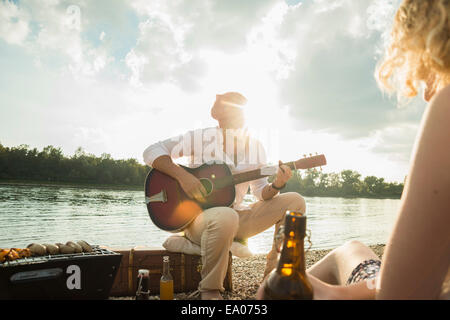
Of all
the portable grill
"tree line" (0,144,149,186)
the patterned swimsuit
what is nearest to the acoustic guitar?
the portable grill

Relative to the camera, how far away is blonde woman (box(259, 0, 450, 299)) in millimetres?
656

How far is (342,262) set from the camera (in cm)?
119

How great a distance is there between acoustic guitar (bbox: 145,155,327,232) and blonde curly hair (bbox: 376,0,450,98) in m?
2.51

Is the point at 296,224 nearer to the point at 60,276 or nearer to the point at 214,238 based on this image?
the point at 214,238

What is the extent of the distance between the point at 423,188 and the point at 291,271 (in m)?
0.37

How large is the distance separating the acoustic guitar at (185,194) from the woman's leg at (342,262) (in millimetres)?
2101

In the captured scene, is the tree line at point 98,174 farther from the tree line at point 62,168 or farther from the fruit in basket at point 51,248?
the fruit in basket at point 51,248

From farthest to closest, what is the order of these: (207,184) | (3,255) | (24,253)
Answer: (207,184) → (24,253) → (3,255)

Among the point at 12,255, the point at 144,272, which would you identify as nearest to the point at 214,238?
the point at 144,272

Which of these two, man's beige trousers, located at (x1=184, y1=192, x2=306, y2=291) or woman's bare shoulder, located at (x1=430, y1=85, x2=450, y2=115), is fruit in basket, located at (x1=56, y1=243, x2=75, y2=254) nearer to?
man's beige trousers, located at (x1=184, y1=192, x2=306, y2=291)

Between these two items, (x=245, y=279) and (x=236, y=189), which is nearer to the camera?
(x=236, y=189)
